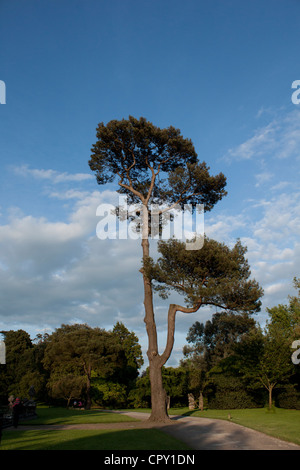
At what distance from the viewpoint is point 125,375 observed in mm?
45094

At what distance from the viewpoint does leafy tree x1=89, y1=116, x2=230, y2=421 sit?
1877cm

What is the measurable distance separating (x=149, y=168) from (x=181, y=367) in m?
27.7

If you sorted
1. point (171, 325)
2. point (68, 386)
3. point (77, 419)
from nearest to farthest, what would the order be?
point (171, 325) → point (77, 419) → point (68, 386)

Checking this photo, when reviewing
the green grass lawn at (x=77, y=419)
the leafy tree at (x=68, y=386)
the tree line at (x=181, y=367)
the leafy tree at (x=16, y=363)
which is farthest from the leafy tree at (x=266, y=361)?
the leafy tree at (x=16, y=363)

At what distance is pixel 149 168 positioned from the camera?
69.4 ft

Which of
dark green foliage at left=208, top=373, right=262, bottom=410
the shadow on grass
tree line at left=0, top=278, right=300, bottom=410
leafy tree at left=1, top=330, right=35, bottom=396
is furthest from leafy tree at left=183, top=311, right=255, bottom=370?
the shadow on grass

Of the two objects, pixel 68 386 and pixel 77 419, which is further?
pixel 68 386

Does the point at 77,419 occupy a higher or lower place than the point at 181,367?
higher

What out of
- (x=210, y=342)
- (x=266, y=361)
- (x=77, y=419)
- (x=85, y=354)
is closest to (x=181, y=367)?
(x=210, y=342)

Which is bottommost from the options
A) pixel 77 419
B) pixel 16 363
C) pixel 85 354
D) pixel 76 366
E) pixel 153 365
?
pixel 16 363

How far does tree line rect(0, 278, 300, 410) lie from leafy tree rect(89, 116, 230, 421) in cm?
634

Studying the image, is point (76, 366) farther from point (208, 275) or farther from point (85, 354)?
point (208, 275)

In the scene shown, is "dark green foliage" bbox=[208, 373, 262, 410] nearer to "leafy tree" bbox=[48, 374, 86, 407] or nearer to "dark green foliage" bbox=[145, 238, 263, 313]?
"leafy tree" bbox=[48, 374, 86, 407]
